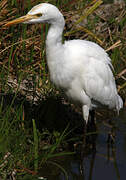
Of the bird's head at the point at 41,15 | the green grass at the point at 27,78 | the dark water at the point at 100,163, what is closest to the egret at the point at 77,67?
the bird's head at the point at 41,15

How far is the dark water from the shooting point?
Result: 172 inches

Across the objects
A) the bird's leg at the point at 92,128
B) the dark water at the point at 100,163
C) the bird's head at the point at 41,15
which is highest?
the bird's head at the point at 41,15

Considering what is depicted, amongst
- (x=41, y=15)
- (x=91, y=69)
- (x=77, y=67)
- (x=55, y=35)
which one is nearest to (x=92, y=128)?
(x=91, y=69)

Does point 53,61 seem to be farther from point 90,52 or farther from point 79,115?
point 79,115

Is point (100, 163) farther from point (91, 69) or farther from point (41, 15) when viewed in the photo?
point (41, 15)

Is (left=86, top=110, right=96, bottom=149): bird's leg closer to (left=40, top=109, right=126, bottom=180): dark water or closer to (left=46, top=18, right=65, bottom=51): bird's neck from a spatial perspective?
(left=40, top=109, right=126, bottom=180): dark water

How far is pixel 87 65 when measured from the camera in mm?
4379

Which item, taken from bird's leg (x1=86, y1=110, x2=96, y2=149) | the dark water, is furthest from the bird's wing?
the dark water

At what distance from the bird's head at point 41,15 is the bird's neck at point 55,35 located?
0.23ft

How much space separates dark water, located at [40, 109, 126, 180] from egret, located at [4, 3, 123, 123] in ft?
1.94

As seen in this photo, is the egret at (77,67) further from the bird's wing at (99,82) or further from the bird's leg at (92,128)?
the bird's leg at (92,128)

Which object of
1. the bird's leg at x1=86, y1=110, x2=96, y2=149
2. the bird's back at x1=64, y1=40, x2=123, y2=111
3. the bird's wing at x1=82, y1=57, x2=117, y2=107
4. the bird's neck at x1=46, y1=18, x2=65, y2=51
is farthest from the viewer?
the bird's leg at x1=86, y1=110, x2=96, y2=149

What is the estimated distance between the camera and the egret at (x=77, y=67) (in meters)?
3.97

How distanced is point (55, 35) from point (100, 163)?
5.63 feet
